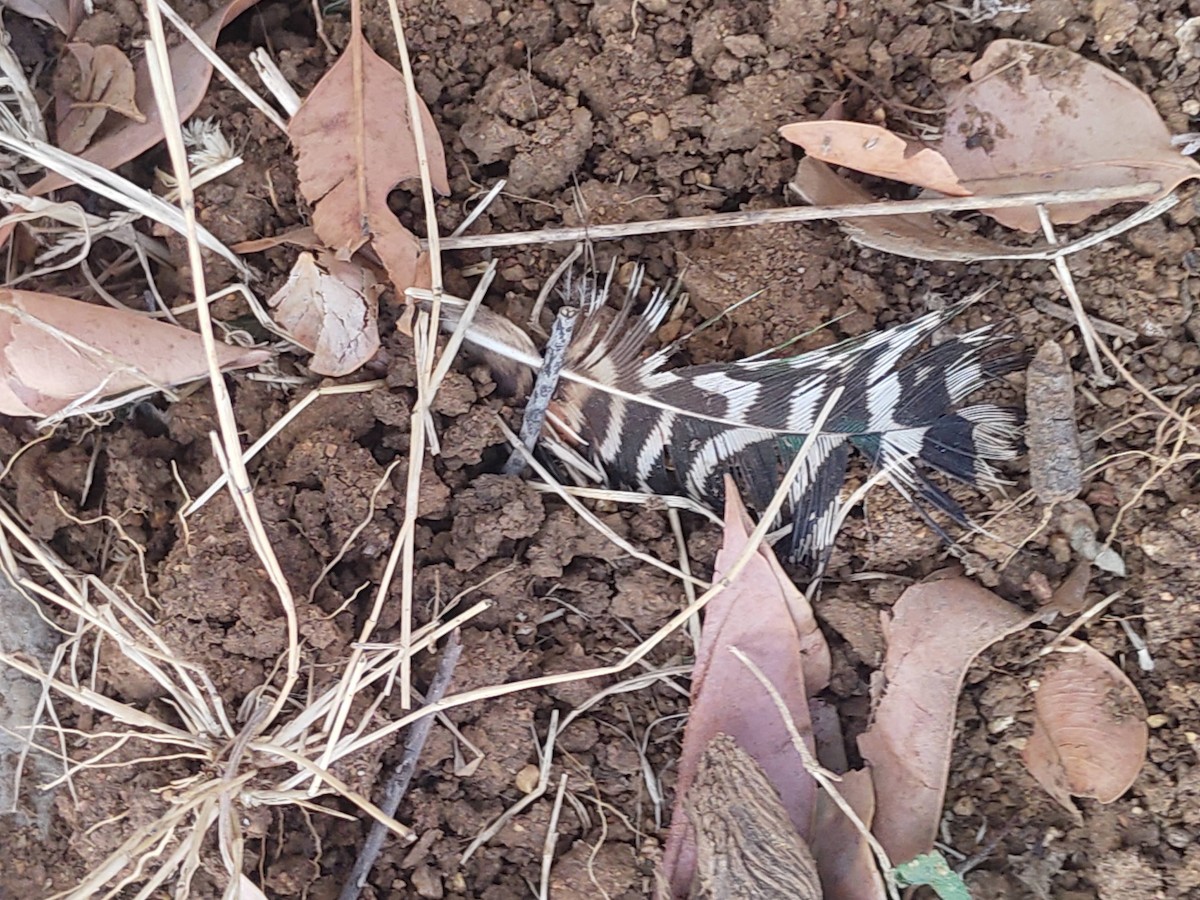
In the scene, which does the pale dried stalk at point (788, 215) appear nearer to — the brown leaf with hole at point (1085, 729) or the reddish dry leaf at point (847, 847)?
the brown leaf with hole at point (1085, 729)

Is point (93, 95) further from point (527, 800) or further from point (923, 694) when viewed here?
point (923, 694)

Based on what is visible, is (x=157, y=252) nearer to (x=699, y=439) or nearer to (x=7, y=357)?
(x=7, y=357)

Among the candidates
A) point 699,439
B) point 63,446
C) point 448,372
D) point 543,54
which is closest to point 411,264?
point 448,372

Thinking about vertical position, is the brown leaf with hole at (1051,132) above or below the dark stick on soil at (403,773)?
above

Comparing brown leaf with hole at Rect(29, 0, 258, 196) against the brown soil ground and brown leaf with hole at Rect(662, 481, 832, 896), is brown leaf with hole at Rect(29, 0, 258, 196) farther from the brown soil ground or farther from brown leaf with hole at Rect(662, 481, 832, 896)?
brown leaf with hole at Rect(662, 481, 832, 896)

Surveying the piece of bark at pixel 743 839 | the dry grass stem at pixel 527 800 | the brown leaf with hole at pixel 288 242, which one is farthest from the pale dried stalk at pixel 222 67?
the piece of bark at pixel 743 839
